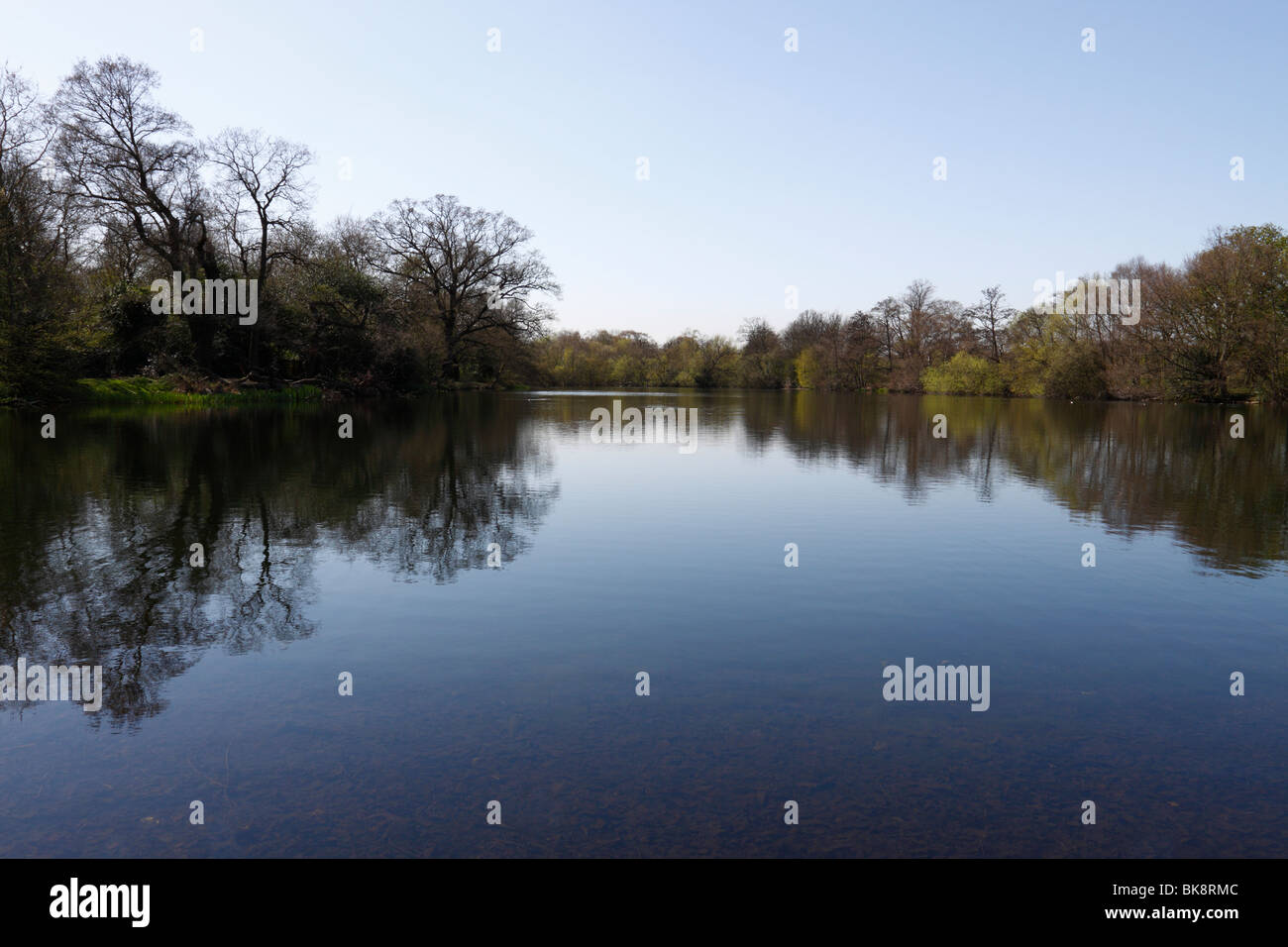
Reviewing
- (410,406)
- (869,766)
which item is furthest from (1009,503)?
(410,406)

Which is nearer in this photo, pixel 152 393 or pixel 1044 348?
pixel 152 393

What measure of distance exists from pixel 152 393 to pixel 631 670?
3968cm

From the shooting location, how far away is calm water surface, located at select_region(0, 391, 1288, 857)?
413 cm

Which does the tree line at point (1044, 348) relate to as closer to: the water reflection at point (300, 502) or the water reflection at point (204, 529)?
the water reflection at point (300, 502)

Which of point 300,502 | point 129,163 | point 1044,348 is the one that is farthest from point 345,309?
point 1044,348

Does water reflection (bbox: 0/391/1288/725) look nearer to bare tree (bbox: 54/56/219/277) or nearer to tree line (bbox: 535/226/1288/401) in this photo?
bare tree (bbox: 54/56/219/277)

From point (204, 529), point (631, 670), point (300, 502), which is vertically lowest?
point (631, 670)

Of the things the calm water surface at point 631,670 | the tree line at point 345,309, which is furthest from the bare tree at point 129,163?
the calm water surface at point 631,670

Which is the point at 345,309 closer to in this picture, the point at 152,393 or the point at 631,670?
the point at 152,393

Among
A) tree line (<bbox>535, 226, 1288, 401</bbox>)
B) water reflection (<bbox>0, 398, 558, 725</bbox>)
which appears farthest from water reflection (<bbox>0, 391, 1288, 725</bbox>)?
tree line (<bbox>535, 226, 1288, 401</bbox>)

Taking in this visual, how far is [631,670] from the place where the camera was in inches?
248

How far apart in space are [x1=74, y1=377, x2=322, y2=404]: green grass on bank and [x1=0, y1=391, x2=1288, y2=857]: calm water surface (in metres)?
25.0
